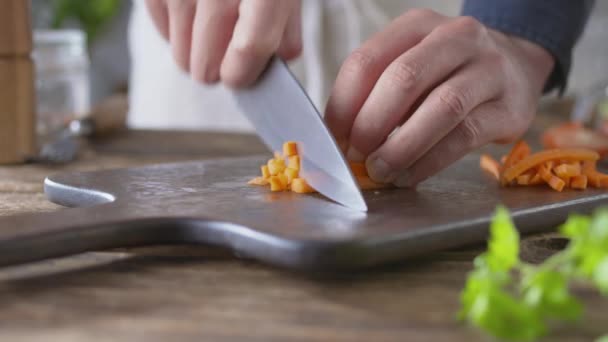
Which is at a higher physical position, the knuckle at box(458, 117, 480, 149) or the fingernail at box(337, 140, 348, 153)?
the knuckle at box(458, 117, 480, 149)

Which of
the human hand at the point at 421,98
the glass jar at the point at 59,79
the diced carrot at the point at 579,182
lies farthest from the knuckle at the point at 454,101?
the glass jar at the point at 59,79

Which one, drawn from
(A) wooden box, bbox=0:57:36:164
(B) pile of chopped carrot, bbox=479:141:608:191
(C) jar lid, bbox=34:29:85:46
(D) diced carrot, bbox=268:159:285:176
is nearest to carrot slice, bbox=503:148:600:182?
(B) pile of chopped carrot, bbox=479:141:608:191

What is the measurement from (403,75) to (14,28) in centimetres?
89

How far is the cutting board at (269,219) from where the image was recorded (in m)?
0.80

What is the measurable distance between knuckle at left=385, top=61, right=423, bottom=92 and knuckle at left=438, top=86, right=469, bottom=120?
5 cm

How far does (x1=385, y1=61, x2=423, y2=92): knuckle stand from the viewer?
1072 millimetres

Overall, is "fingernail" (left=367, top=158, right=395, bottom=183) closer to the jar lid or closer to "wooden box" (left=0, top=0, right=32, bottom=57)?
"wooden box" (left=0, top=0, right=32, bottom=57)

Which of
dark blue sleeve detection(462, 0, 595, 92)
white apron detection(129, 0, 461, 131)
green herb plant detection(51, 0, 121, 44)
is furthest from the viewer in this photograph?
green herb plant detection(51, 0, 121, 44)

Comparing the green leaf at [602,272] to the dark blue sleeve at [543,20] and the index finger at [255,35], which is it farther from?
the dark blue sleeve at [543,20]

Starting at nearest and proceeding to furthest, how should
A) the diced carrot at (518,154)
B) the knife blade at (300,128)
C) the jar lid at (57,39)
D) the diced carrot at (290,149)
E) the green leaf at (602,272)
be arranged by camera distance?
the green leaf at (602,272), the knife blade at (300,128), the diced carrot at (290,149), the diced carrot at (518,154), the jar lid at (57,39)

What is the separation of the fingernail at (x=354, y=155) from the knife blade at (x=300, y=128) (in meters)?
0.07

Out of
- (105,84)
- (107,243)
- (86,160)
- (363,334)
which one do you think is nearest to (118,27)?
(105,84)

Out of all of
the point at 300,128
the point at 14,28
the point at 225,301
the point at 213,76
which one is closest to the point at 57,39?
the point at 14,28

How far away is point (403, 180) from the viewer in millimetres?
1145
